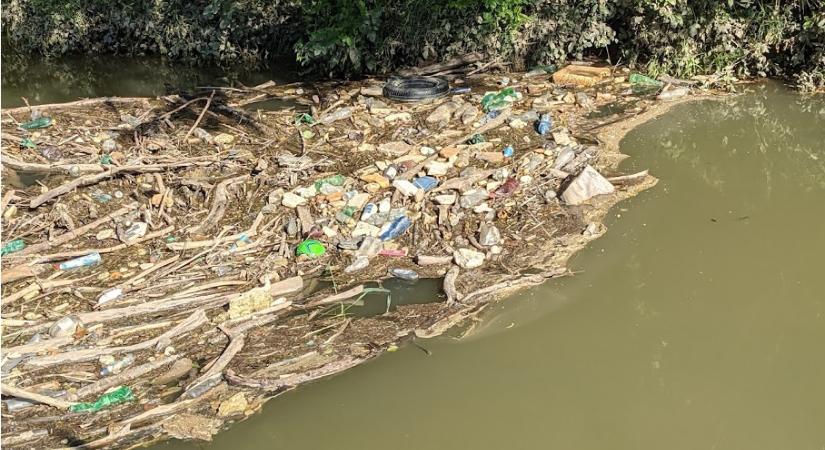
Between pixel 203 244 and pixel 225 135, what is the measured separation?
6.73 feet

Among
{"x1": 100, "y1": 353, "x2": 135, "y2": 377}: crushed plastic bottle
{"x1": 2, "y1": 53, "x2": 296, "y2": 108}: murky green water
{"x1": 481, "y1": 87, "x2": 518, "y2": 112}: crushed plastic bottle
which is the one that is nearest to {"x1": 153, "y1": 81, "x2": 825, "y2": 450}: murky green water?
{"x1": 100, "y1": 353, "x2": 135, "y2": 377}: crushed plastic bottle

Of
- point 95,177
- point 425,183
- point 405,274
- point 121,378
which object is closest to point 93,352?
point 121,378

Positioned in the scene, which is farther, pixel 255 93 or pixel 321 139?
pixel 255 93

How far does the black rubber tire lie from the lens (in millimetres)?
7473

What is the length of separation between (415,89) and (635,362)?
14.8 feet

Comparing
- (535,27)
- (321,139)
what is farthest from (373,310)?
(535,27)

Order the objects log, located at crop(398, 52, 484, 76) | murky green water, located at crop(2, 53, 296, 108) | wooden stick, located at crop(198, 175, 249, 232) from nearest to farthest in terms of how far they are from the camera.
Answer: wooden stick, located at crop(198, 175, 249, 232), log, located at crop(398, 52, 484, 76), murky green water, located at crop(2, 53, 296, 108)

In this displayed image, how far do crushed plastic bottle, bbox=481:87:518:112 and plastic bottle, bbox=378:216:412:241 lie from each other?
Result: 2288 mm

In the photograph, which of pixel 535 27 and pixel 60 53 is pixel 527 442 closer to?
pixel 535 27

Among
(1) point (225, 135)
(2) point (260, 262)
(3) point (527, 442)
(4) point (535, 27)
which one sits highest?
(4) point (535, 27)

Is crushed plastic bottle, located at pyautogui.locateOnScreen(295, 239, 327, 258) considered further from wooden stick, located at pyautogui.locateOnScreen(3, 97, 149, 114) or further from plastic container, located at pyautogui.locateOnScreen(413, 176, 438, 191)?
wooden stick, located at pyautogui.locateOnScreen(3, 97, 149, 114)

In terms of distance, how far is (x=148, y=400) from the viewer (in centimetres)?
369

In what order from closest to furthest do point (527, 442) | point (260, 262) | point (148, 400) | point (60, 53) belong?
1. point (527, 442)
2. point (148, 400)
3. point (260, 262)
4. point (60, 53)

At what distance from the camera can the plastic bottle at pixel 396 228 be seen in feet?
16.6
